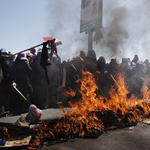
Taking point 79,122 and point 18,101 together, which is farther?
point 18,101

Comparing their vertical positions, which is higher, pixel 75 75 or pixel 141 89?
pixel 75 75

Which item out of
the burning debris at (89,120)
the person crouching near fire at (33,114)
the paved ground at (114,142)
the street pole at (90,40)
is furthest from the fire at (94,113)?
the street pole at (90,40)

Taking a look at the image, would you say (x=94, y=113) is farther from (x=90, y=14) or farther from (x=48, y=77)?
(x=90, y=14)

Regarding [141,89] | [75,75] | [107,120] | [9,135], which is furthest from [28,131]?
[141,89]

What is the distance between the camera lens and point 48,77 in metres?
8.55

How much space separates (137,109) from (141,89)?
11.8ft

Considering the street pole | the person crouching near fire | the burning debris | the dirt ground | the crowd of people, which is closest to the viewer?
the dirt ground

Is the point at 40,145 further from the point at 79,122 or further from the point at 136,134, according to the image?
the point at 136,134

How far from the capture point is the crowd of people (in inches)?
284

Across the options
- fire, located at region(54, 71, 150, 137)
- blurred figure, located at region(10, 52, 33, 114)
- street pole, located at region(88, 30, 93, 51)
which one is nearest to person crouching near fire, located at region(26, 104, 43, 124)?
fire, located at region(54, 71, 150, 137)

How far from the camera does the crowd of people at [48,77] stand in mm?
7215

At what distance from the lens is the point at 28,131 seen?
468 cm

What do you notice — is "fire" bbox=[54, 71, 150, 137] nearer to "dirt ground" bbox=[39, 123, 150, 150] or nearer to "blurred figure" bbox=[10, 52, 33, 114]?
"dirt ground" bbox=[39, 123, 150, 150]

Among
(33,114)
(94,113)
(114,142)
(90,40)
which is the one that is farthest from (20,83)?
(90,40)
